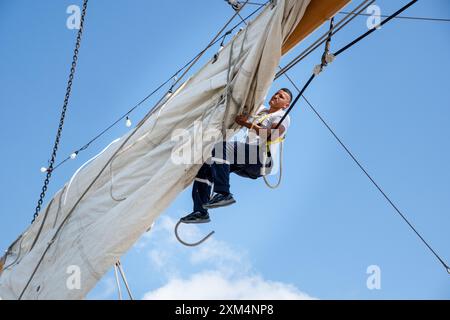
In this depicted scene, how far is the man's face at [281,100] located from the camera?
5371 millimetres

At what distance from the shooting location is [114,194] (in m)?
5.46

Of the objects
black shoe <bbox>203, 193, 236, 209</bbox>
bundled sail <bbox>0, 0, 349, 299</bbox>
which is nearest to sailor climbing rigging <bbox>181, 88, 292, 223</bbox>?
black shoe <bbox>203, 193, 236, 209</bbox>

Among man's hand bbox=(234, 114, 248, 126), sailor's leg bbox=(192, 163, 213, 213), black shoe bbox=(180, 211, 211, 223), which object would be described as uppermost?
man's hand bbox=(234, 114, 248, 126)

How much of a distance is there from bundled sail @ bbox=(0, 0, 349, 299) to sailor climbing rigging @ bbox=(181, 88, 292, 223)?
131mm

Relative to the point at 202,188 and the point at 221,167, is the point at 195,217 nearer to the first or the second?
the point at 202,188

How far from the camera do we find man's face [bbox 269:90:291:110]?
537cm

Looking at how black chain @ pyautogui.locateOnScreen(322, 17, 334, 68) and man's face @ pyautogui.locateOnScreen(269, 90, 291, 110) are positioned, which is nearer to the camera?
black chain @ pyautogui.locateOnScreen(322, 17, 334, 68)

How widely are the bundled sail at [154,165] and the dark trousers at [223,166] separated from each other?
127 millimetres

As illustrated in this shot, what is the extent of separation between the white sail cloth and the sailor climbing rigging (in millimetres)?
132

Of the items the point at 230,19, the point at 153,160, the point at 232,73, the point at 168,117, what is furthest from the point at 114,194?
the point at 230,19

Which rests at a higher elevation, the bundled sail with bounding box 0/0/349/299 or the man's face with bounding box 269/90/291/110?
the bundled sail with bounding box 0/0/349/299

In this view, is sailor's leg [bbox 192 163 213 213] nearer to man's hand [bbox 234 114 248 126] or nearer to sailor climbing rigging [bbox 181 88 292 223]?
sailor climbing rigging [bbox 181 88 292 223]

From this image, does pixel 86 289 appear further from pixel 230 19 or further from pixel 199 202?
pixel 230 19
